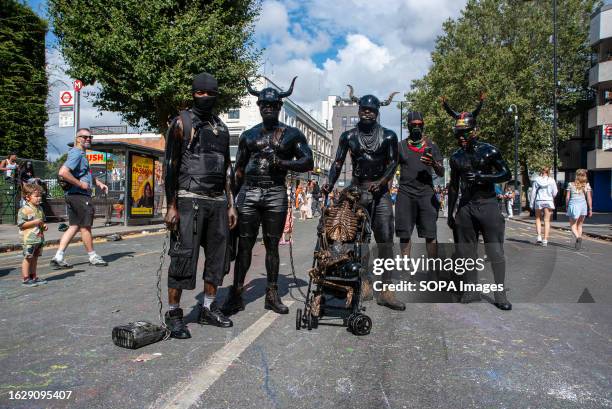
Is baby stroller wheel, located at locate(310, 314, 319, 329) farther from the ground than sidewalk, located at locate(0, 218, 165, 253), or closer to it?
farther from the ground

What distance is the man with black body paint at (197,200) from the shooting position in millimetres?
4051

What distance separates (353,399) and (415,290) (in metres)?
2.82

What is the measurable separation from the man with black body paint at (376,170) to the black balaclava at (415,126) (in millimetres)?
806

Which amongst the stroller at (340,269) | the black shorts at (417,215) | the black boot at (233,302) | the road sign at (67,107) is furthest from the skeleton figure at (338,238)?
the road sign at (67,107)

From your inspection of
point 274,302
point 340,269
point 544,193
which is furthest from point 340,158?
point 544,193

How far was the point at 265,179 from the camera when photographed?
4.83 m

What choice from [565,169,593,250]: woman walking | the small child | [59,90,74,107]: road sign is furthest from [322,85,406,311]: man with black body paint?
[59,90,74,107]: road sign

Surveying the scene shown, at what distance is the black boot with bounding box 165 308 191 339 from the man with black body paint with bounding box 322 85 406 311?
6.53 ft

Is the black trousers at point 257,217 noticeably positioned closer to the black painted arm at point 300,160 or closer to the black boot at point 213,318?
the black painted arm at point 300,160

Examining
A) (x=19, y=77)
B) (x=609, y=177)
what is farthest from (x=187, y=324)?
(x=609, y=177)

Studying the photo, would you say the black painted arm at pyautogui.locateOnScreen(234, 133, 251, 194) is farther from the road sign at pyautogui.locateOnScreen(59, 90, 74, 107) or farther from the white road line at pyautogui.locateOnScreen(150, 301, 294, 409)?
the road sign at pyautogui.locateOnScreen(59, 90, 74, 107)

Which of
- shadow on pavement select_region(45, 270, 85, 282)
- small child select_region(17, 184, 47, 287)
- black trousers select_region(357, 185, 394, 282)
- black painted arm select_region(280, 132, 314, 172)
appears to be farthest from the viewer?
shadow on pavement select_region(45, 270, 85, 282)

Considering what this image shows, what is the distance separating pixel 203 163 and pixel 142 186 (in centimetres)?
1420

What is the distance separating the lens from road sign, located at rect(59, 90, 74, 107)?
1603 centimetres
